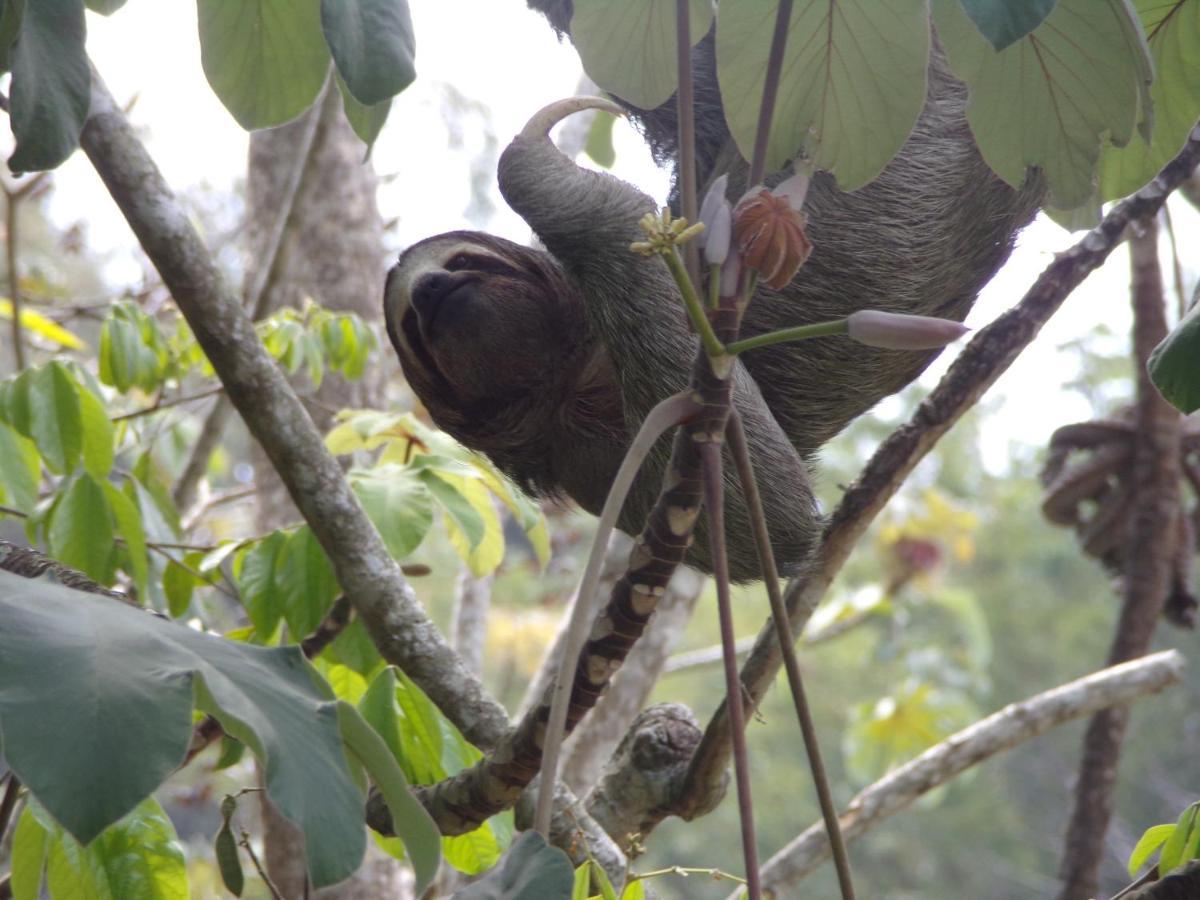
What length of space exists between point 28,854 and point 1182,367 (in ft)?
5.59

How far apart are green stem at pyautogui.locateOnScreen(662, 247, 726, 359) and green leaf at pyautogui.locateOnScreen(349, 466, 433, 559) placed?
1379 mm

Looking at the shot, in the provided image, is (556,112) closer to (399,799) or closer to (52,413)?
(52,413)

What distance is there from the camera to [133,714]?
3.16 feet

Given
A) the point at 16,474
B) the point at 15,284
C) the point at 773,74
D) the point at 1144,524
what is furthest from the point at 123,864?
the point at 1144,524

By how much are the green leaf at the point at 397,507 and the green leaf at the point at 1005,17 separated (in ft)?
5.50

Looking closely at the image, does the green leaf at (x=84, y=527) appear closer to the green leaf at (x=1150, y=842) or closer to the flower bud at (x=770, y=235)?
the flower bud at (x=770, y=235)

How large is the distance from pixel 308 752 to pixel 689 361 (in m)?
1.85

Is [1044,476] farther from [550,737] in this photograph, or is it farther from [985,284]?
[550,737]

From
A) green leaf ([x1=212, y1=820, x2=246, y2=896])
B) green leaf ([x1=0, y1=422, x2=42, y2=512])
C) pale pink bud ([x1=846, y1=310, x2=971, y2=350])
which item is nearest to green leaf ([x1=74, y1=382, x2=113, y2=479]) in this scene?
green leaf ([x1=0, y1=422, x2=42, y2=512])

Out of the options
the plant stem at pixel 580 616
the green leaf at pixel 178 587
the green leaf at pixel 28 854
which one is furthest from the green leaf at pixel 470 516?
the plant stem at pixel 580 616

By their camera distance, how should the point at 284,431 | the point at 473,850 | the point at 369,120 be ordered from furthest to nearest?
1. the point at 284,431
2. the point at 473,850
3. the point at 369,120

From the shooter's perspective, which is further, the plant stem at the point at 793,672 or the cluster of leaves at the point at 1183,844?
the cluster of leaves at the point at 1183,844

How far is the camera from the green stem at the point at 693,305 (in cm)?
124

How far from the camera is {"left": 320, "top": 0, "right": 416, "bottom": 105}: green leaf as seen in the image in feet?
4.45
